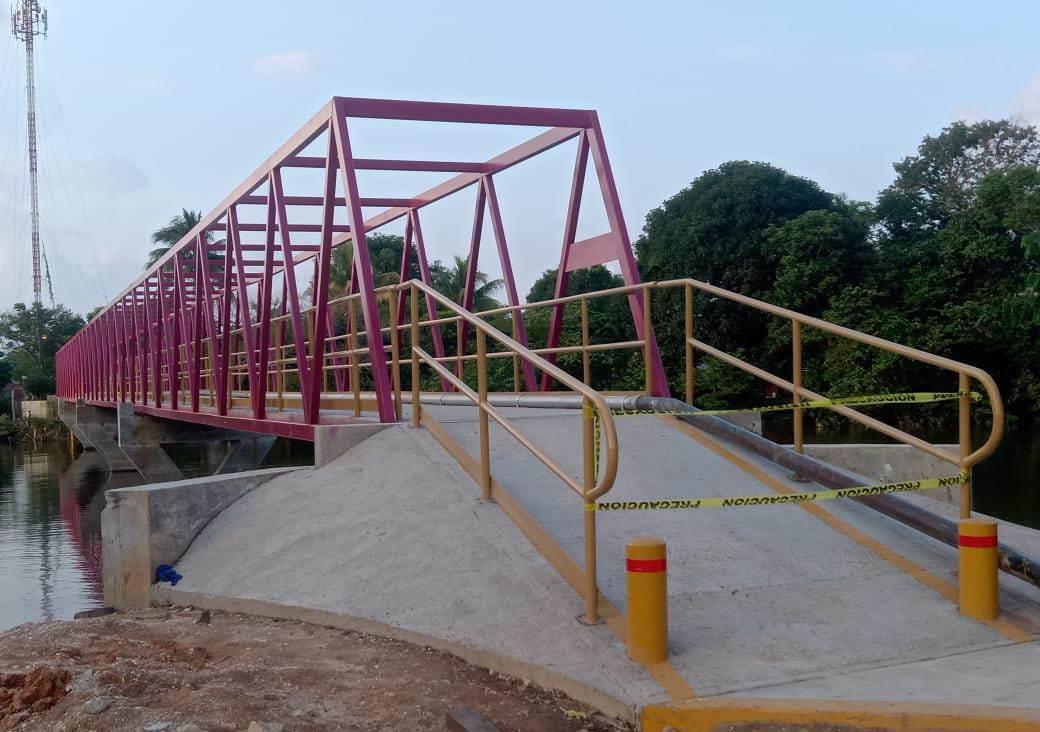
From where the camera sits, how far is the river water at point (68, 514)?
10828 mm

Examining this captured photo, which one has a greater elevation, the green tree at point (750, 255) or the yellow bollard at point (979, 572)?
the green tree at point (750, 255)

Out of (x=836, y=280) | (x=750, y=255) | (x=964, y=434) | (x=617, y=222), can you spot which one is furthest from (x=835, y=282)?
(x=964, y=434)

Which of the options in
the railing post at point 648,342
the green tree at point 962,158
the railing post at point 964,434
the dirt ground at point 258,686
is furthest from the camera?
the green tree at point 962,158

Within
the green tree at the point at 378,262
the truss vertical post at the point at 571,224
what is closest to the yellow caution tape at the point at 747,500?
the truss vertical post at the point at 571,224

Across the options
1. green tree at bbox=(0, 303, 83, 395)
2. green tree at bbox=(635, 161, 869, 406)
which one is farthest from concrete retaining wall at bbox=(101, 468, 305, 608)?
green tree at bbox=(0, 303, 83, 395)

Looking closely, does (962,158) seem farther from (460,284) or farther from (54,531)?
(54,531)

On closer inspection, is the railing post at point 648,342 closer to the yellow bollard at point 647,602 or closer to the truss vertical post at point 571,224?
the truss vertical post at point 571,224

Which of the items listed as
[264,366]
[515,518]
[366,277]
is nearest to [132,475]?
[264,366]

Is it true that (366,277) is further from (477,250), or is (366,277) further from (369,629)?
(477,250)

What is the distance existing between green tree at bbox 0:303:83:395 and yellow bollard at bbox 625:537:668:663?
73537mm

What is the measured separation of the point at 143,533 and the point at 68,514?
13.4m

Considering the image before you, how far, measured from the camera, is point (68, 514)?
19531 mm

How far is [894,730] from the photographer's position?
13.2 ft

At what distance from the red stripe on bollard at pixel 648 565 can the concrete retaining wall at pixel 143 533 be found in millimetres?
4361
